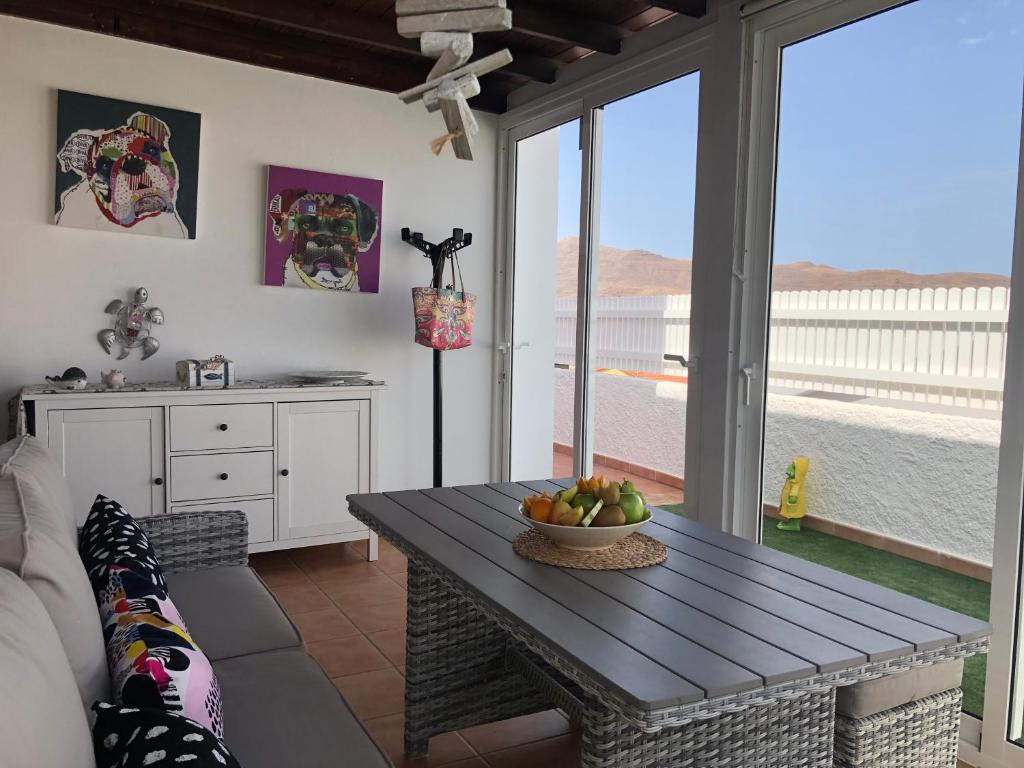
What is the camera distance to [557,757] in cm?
236

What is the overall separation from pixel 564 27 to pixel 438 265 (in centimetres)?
139

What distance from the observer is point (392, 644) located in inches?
123

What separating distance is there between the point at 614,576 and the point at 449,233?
3237mm

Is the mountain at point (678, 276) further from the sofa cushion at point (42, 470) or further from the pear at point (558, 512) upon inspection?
the sofa cushion at point (42, 470)

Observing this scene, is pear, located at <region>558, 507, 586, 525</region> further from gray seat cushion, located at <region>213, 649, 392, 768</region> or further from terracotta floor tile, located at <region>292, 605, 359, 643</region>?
terracotta floor tile, located at <region>292, 605, 359, 643</region>

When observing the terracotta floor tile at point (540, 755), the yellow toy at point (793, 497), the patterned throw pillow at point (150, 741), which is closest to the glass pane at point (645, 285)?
the yellow toy at point (793, 497)

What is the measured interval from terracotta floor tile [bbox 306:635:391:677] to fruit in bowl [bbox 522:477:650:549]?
4.12 feet

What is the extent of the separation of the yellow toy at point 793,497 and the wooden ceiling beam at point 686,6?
6.01 feet

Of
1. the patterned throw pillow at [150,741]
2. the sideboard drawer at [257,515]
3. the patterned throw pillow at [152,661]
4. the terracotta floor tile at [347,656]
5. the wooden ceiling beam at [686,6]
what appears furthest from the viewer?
the sideboard drawer at [257,515]

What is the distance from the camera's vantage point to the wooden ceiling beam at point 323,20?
11.3ft

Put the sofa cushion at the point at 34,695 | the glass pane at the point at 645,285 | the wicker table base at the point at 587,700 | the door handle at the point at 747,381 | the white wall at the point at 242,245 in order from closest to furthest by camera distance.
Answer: the sofa cushion at the point at 34,695 < the wicker table base at the point at 587,700 < the door handle at the point at 747,381 < the glass pane at the point at 645,285 < the white wall at the point at 242,245

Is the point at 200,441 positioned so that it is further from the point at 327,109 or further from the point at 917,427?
the point at 917,427

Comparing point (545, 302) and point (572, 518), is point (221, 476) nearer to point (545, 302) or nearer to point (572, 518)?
point (545, 302)

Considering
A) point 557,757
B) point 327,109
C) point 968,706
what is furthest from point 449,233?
point 968,706
